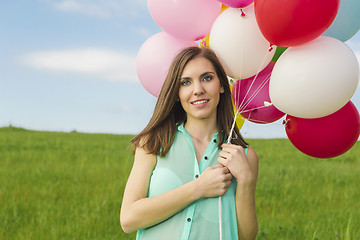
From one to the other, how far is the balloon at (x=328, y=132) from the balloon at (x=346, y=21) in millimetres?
458

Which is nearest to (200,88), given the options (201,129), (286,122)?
(201,129)

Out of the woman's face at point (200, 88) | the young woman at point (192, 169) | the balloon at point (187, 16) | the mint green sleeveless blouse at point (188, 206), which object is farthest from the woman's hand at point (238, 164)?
the balloon at point (187, 16)

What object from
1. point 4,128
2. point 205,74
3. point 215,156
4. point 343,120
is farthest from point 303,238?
point 4,128

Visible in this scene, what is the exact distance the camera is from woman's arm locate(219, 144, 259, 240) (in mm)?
1959

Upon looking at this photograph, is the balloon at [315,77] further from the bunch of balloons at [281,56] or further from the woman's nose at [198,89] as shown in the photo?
the woman's nose at [198,89]

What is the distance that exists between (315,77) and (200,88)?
0.60m

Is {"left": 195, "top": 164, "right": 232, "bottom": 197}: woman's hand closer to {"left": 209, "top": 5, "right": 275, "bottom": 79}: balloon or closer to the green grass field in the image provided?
{"left": 209, "top": 5, "right": 275, "bottom": 79}: balloon

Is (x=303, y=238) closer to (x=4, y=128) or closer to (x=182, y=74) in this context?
(x=182, y=74)

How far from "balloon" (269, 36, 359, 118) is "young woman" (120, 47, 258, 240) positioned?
1.10ft

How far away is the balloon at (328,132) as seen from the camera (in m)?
2.32

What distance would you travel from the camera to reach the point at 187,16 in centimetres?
225

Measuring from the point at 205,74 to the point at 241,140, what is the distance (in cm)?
47

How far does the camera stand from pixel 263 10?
1925 millimetres


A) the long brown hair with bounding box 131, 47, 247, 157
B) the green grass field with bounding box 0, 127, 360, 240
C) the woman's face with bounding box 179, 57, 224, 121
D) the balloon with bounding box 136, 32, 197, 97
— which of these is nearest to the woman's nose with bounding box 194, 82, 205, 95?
the woman's face with bounding box 179, 57, 224, 121
